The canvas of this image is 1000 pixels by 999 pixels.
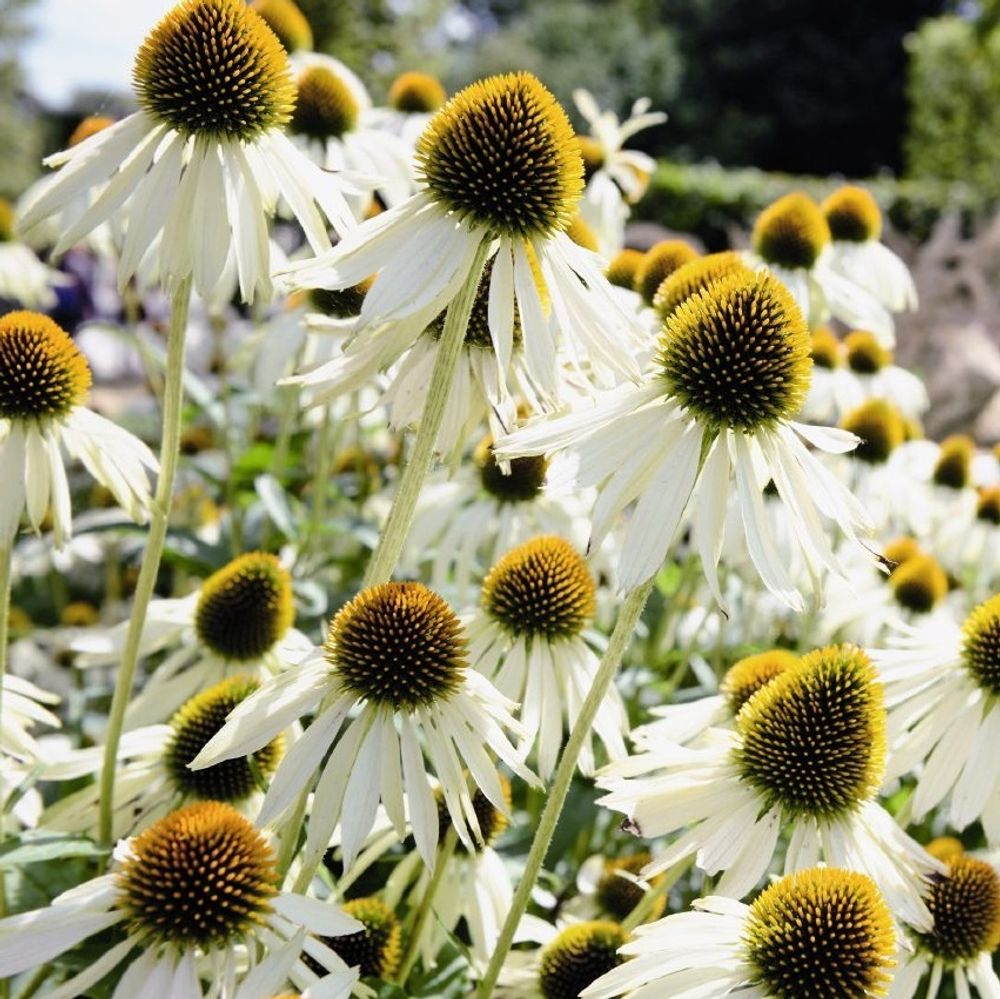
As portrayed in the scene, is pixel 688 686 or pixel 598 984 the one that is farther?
pixel 688 686

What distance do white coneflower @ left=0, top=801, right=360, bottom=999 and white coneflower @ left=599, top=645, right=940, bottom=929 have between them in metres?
0.30

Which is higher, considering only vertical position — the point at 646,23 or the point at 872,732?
the point at 872,732

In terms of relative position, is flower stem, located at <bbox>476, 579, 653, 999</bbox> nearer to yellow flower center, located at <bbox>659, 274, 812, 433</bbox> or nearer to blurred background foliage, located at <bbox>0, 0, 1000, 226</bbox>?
yellow flower center, located at <bbox>659, 274, 812, 433</bbox>

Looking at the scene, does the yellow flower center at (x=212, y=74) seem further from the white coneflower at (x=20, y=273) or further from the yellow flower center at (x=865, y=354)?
the white coneflower at (x=20, y=273)

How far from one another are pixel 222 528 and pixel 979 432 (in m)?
3.10

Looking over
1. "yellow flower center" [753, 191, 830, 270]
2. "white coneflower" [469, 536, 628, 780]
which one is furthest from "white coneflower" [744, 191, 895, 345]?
"white coneflower" [469, 536, 628, 780]

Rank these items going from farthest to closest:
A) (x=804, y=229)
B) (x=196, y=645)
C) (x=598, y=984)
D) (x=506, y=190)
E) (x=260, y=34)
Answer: (x=804, y=229) < (x=196, y=645) < (x=260, y=34) < (x=506, y=190) < (x=598, y=984)

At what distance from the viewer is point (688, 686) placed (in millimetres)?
2512

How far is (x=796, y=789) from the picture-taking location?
1140 mm

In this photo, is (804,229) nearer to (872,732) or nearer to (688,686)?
(688,686)

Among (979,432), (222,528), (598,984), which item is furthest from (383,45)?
(598,984)

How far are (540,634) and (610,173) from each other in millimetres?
1410

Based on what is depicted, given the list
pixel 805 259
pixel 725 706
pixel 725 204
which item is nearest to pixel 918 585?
pixel 805 259

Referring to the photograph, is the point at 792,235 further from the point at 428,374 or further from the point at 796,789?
the point at 796,789
